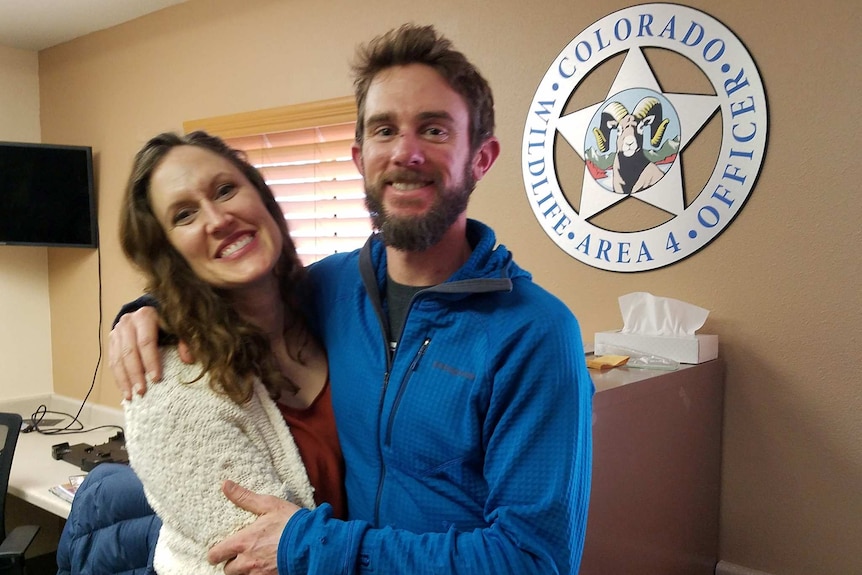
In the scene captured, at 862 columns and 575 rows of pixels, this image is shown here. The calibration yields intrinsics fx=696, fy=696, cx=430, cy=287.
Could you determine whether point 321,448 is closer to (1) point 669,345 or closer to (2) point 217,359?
(2) point 217,359

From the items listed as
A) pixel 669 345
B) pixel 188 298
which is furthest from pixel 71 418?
pixel 669 345

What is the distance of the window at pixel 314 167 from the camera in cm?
271

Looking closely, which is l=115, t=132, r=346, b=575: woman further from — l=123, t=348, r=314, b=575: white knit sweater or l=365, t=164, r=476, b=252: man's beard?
l=365, t=164, r=476, b=252: man's beard

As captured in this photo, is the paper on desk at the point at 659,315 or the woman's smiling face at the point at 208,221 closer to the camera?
the woman's smiling face at the point at 208,221

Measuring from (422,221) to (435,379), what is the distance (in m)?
0.26

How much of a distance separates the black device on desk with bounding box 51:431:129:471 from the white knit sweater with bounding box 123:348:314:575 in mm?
1720

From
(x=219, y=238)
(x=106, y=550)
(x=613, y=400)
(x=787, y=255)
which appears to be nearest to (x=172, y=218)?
(x=219, y=238)

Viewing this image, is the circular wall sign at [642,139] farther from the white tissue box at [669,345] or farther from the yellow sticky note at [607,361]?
the yellow sticky note at [607,361]

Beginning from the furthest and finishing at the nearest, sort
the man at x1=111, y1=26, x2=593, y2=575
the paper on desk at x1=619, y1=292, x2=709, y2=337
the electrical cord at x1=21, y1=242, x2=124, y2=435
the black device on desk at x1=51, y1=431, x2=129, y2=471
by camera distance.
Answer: the electrical cord at x1=21, y1=242, x2=124, y2=435
the black device on desk at x1=51, y1=431, x2=129, y2=471
the paper on desk at x1=619, y1=292, x2=709, y2=337
the man at x1=111, y1=26, x2=593, y2=575

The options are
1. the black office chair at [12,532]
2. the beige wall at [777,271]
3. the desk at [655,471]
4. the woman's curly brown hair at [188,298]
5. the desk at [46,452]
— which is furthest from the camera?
the desk at [46,452]

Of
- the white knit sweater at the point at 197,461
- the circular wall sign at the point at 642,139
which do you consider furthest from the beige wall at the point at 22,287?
the white knit sweater at the point at 197,461

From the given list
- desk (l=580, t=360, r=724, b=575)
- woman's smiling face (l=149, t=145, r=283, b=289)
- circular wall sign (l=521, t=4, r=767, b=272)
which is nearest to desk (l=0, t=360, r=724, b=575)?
desk (l=580, t=360, r=724, b=575)

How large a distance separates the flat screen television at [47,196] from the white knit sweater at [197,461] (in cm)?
290

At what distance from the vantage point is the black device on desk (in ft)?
8.86
